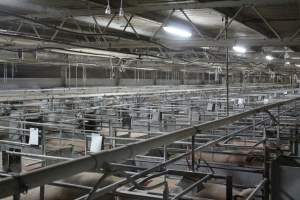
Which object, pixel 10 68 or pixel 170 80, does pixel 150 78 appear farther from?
pixel 10 68

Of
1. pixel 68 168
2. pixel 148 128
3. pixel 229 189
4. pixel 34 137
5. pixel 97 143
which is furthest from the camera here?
pixel 148 128

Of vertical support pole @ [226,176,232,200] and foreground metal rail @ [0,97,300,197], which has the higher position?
foreground metal rail @ [0,97,300,197]

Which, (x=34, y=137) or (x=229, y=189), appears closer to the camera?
(x=229, y=189)

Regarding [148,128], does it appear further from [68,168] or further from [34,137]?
[68,168]

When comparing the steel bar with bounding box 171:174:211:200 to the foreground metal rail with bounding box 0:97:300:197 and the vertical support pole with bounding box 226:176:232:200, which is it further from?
the foreground metal rail with bounding box 0:97:300:197

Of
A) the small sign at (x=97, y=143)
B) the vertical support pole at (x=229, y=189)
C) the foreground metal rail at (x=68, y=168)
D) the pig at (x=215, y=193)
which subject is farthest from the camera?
the small sign at (x=97, y=143)

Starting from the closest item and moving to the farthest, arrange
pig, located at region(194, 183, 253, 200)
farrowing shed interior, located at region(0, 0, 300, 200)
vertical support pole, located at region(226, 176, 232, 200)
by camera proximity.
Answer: farrowing shed interior, located at region(0, 0, 300, 200) → vertical support pole, located at region(226, 176, 232, 200) → pig, located at region(194, 183, 253, 200)

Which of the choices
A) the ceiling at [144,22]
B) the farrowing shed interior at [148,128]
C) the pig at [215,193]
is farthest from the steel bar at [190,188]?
the ceiling at [144,22]

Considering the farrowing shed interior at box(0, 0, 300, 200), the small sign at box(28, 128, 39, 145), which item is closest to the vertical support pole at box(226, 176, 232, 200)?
the farrowing shed interior at box(0, 0, 300, 200)

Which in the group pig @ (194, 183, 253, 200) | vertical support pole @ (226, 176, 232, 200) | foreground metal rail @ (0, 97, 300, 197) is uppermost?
foreground metal rail @ (0, 97, 300, 197)

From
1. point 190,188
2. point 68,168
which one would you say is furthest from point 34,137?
point 68,168

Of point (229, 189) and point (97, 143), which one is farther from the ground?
point (97, 143)

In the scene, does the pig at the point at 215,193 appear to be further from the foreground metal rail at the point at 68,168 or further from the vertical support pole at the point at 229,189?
the foreground metal rail at the point at 68,168

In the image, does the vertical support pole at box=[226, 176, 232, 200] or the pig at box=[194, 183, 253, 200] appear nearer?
the vertical support pole at box=[226, 176, 232, 200]
